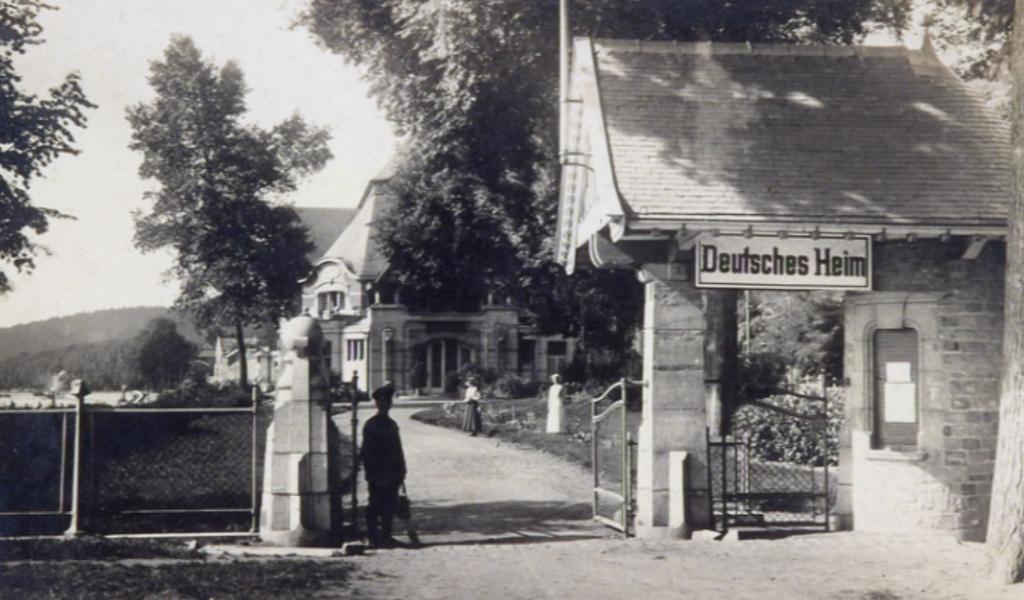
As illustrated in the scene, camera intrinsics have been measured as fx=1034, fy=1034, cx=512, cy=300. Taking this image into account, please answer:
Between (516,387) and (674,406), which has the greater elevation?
(674,406)

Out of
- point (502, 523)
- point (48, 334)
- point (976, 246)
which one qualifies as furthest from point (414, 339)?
point (976, 246)

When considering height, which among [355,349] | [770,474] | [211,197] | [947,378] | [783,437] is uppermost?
[211,197]

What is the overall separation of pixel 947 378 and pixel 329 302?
4565 cm

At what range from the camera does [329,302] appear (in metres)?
55.6

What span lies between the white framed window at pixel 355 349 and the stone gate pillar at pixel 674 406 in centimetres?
4044

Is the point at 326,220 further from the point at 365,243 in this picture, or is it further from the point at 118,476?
the point at 118,476

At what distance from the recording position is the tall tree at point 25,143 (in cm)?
1377

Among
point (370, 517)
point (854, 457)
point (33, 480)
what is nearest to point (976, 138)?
point (854, 457)

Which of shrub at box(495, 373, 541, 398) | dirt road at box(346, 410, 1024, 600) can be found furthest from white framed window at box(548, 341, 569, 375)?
dirt road at box(346, 410, 1024, 600)

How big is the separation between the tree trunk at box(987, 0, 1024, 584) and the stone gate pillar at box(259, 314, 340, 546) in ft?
23.7

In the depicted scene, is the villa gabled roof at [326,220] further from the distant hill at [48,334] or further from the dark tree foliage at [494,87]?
the distant hill at [48,334]

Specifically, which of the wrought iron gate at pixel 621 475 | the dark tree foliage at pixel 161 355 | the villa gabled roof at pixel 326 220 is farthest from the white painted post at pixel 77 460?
the villa gabled roof at pixel 326 220

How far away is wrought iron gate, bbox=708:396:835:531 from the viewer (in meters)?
12.9

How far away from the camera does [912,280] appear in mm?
12703
